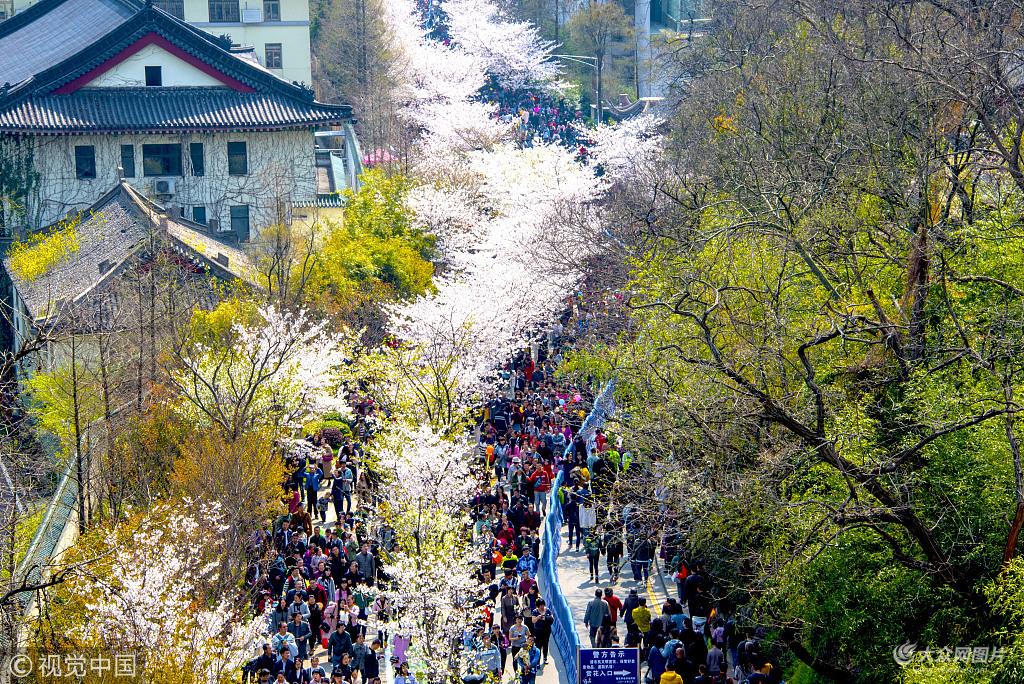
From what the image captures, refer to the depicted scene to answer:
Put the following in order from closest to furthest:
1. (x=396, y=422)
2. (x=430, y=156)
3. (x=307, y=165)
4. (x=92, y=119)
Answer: (x=396, y=422) → (x=92, y=119) → (x=307, y=165) → (x=430, y=156)

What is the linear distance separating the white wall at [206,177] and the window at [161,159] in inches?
9.3

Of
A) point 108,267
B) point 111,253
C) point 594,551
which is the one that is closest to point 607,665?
point 594,551

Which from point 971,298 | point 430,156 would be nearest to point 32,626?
point 971,298

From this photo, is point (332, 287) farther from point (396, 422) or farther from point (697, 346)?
point (697, 346)

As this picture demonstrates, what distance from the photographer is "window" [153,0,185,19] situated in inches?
2913

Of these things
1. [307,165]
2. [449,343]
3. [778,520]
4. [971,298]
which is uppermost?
[307,165]

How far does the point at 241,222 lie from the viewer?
180 ft

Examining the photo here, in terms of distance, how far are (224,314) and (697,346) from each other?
15.8 metres

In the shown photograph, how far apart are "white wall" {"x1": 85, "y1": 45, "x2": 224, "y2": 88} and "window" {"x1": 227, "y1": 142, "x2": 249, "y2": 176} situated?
3236 millimetres

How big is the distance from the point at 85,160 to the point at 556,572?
107 ft

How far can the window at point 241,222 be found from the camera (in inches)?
2146

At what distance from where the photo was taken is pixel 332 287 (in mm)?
41281

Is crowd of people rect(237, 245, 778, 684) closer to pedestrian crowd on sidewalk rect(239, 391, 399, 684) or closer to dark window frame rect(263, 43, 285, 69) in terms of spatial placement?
pedestrian crowd on sidewalk rect(239, 391, 399, 684)

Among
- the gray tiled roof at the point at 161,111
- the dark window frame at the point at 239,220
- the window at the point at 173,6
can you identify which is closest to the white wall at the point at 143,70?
the gray tiled roof at the point at 161,111
